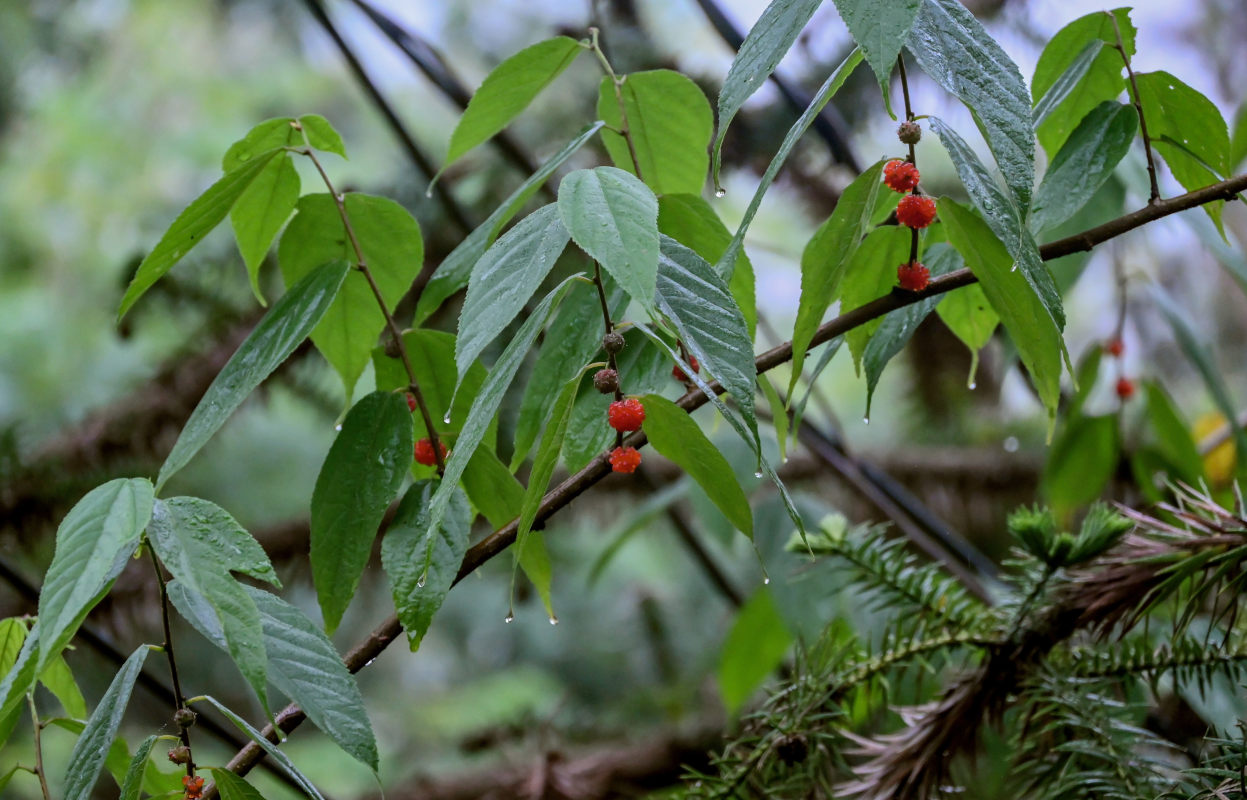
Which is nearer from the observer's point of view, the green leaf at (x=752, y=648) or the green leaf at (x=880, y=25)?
the green leaf at (x=880, y=25)

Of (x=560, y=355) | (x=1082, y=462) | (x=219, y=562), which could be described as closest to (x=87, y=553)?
(x=219, y=562)

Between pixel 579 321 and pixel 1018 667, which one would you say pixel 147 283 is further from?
pixel 1018 667

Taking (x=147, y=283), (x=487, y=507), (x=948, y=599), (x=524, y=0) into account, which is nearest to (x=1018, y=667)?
(x=948, y=599)

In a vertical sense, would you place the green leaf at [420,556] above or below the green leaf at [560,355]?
below

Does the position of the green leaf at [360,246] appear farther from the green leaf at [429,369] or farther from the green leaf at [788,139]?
the green leaf at [788,139]

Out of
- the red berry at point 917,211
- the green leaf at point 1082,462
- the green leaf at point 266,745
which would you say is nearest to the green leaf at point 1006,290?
the red berry at point 917,211

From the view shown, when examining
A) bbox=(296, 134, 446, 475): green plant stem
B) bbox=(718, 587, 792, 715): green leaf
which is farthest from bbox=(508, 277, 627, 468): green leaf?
bbox=(718, 587, 792, 715): green leaf

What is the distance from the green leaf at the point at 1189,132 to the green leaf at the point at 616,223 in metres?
0.18

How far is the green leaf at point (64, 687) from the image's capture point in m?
0.30

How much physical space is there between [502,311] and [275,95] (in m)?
2.38

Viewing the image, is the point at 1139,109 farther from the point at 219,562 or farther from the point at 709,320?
the point at 219,562

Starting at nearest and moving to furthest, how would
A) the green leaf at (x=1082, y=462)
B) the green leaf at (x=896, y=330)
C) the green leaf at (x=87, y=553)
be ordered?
1. the green leaf at (x=87, y=553)
2. the green leaf at (x=896, y=330)
3. the green leaf at (x=1082, y=462)

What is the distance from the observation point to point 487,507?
29cm

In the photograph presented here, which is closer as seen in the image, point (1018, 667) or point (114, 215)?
point (1018, 667)
